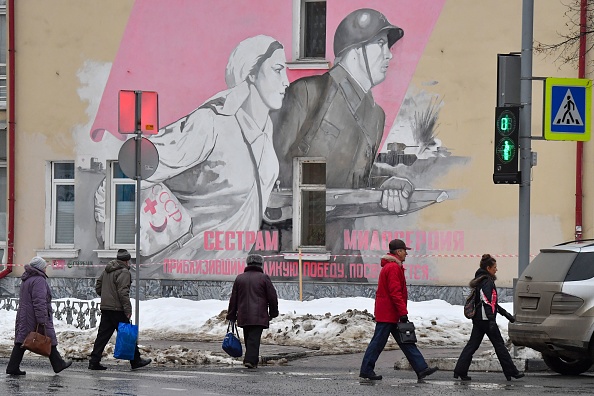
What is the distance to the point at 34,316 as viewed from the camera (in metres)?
16.9

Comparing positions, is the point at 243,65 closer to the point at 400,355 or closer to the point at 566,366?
the point at 400,355

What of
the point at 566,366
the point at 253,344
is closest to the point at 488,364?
the point at 566,366

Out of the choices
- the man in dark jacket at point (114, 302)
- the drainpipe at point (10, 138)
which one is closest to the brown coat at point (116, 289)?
the man in dark jacket at point (114, 302)

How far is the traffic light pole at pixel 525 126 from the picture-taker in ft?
59.7

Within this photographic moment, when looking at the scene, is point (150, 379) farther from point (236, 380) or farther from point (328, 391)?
point (328, 391)

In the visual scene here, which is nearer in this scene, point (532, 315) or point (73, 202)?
point (532, 315)

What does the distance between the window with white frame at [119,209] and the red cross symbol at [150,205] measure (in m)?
0.61

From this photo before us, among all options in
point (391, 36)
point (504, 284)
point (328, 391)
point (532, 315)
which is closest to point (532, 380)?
point (532, 315)

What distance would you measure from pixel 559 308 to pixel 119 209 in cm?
1460

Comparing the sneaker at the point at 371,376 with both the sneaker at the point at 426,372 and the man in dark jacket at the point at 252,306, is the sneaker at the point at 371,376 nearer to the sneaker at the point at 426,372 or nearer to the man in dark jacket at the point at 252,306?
the sneaker at the point at 426,372

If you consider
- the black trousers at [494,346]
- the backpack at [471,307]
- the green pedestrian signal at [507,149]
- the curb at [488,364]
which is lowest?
the curb at [488,364]

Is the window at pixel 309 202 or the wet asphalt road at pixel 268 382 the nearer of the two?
the wet asphalt road at pixel 268 382

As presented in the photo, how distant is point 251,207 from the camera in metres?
27.4

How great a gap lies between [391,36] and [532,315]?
10.7 m
